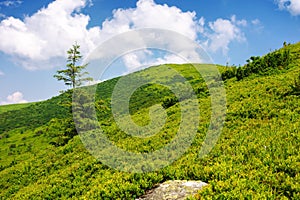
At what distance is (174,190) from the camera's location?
9.05 metres

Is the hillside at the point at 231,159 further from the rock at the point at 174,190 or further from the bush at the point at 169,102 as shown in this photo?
the rock at the point at 174,190

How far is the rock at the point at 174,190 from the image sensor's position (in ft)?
28.5

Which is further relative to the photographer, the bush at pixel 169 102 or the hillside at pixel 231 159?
the bush at pixel 169 102

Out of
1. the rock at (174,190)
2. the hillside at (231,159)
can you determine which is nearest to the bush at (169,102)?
the hillside at (231,159)

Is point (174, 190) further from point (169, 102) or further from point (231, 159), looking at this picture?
point (169, 102)

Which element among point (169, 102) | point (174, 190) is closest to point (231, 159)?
point (174, 190)

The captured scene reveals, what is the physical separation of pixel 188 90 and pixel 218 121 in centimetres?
1434

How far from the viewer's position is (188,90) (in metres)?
31.0

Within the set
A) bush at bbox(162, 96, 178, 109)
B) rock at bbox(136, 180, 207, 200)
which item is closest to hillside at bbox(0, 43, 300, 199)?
bush at bbox(162, 96, 178, 109)

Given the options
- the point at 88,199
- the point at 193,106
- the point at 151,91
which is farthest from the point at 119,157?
the point at 151,91

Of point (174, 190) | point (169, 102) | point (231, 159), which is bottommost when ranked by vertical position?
point (174, 190)

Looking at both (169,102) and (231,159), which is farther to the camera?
(169,102)

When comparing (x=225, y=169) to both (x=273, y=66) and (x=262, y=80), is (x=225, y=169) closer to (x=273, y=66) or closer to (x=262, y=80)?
(x=262, y=80)

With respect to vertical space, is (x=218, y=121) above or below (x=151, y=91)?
below
